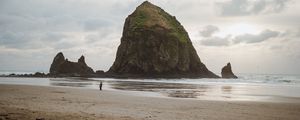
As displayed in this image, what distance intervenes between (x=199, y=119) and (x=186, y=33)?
111061 mm

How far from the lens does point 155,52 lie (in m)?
105

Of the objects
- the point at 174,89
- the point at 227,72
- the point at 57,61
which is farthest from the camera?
the point at 57,61

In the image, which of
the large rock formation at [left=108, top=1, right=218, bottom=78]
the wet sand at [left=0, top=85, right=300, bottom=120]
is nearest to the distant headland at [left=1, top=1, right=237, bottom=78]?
the large rock formation at [left=108, top=1, right=218, bottom=78]

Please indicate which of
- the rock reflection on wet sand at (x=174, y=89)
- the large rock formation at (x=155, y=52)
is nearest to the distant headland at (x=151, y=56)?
the large rock formation at (x=155, y=52)

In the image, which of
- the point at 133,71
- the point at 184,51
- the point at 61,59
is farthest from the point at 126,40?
the point at 61,59

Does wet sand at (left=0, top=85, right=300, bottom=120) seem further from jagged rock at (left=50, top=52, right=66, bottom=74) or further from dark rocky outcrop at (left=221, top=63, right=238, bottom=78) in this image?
jagged rock at (left=50, top=52, right=66, bottom=74)

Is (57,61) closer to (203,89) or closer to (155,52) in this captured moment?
(155,52)

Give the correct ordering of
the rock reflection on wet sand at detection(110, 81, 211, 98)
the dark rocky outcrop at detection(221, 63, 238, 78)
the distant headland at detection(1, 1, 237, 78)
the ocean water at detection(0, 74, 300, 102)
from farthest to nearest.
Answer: the dark rocky outcrop at detection(221, 63, 238, 78)
the distant headland at detection(1, 1, 237, 78)
the rock reflection on wet sand at detection(110, 81, 211, 98)
the ocean water at detection(0, 74, 300, 102)

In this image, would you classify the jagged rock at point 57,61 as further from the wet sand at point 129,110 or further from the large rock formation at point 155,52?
the wet sand at point 129,110

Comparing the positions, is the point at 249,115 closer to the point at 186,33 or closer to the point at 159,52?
the point at 159,52

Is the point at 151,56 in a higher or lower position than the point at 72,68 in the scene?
higher

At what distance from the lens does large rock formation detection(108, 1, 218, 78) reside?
104 metres

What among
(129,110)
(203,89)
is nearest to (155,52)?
(203,89)

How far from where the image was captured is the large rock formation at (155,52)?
340ft
